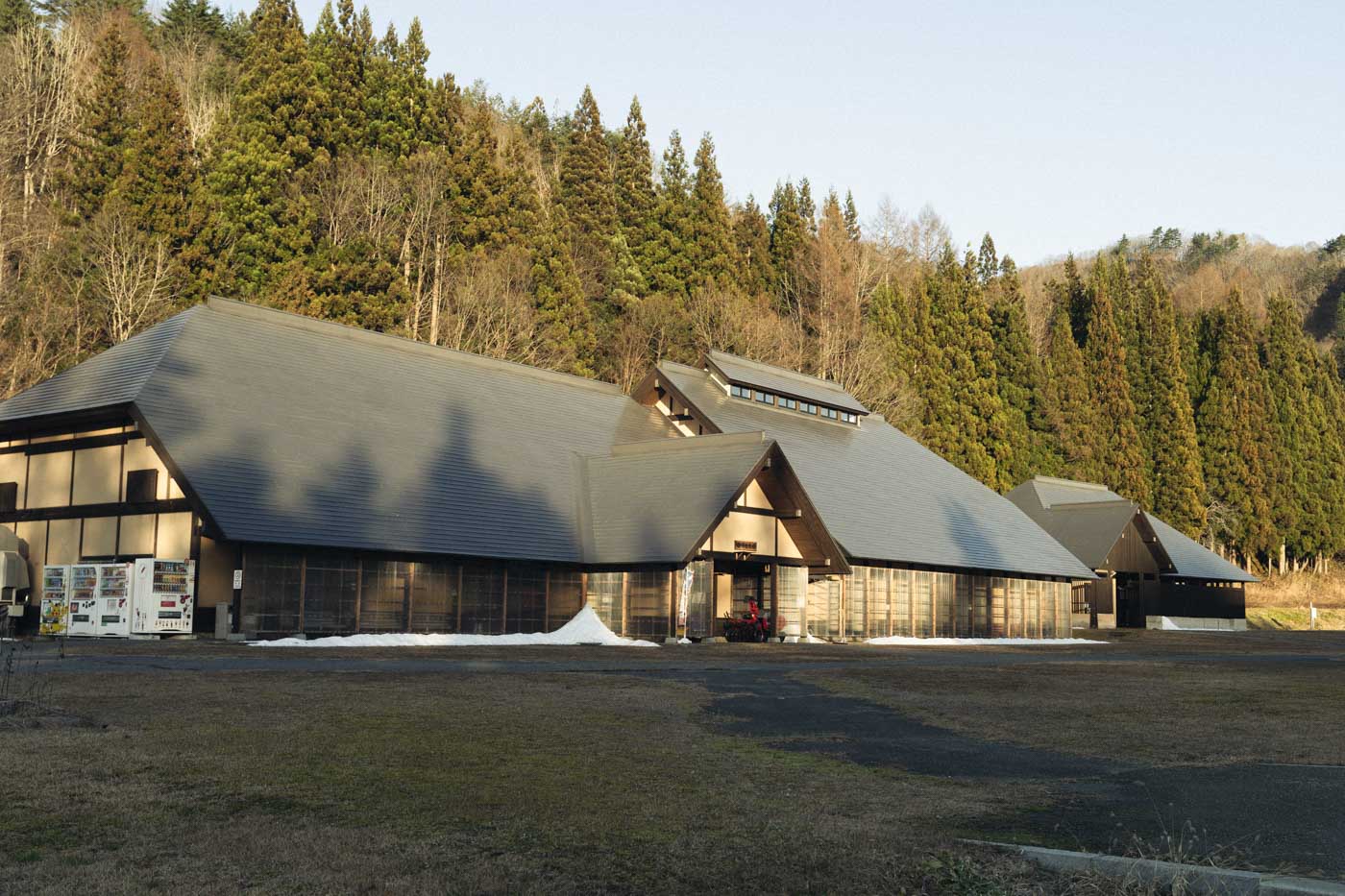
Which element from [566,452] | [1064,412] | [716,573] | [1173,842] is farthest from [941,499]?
[1173,842]

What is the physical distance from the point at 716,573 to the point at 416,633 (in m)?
12.3

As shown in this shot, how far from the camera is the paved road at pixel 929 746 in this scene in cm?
859

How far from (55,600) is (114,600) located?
2.11 metres

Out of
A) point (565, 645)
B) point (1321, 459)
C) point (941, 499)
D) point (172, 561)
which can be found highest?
point (1321, 459)

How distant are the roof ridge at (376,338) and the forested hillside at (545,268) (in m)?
12.8

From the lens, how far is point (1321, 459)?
283 feet

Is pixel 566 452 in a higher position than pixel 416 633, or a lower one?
higher

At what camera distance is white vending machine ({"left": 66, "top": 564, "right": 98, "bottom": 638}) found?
30.4 metres

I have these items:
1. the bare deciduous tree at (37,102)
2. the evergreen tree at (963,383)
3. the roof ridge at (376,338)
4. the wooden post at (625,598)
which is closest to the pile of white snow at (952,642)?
the wooden post at (625,598)

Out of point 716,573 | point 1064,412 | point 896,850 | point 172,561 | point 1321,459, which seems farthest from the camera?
point 1321,459

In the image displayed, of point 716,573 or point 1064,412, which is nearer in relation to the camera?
point 716,573

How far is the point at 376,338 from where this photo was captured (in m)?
40.9

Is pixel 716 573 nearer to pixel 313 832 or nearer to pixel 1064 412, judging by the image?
pixel 313 832

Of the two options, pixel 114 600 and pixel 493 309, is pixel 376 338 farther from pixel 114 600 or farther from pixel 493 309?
pixel 493 309
